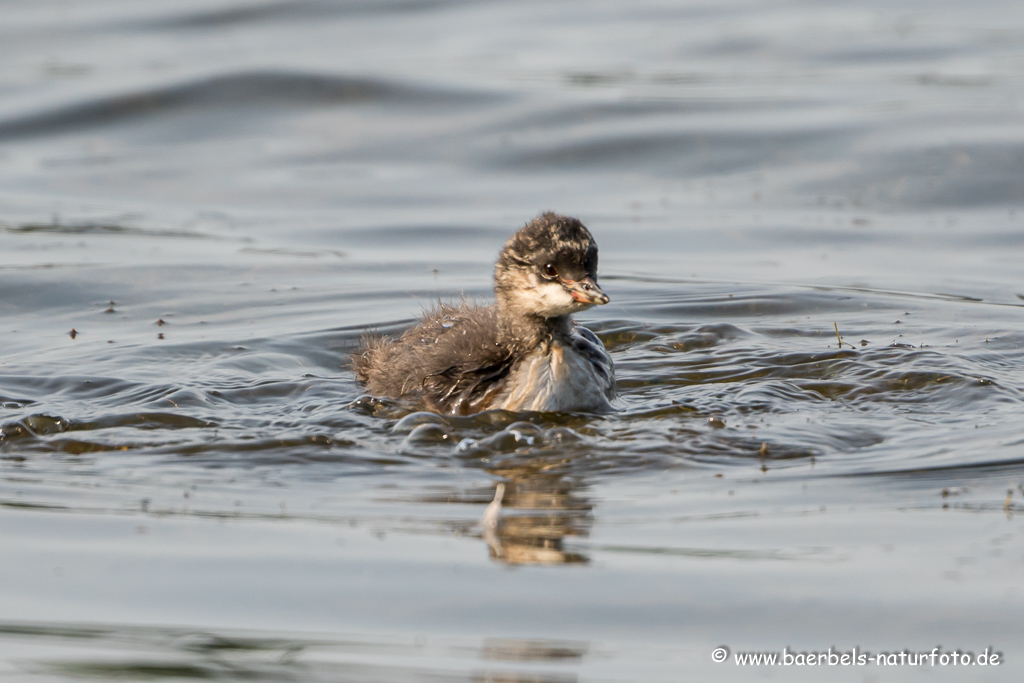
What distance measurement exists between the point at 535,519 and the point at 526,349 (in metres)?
1.81

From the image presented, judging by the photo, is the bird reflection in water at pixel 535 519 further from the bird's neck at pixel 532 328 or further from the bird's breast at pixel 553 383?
the bird's neck at pixel 532 328

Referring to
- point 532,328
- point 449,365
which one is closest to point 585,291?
point 532,328

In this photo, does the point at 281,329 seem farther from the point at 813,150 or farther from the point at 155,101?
the point at 155,101

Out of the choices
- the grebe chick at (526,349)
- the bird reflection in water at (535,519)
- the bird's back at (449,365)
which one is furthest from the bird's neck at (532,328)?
the bird reflection in water at (535,519)

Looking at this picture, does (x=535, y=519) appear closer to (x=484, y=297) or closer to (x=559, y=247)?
(x=559, y=247)

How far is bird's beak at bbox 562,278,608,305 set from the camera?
6.49 m

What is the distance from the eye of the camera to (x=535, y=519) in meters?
5.37

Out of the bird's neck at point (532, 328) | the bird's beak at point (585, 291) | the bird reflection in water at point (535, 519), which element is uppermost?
the bird's beak at point (585, 291)

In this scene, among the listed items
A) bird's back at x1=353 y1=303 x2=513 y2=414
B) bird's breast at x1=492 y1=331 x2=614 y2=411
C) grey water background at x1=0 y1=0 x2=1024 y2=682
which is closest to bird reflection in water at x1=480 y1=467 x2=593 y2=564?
grey water background at x1=0 y1=0 x2=1024 y2=682

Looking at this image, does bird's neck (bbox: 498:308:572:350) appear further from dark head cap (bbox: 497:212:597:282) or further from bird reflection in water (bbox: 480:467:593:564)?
bird reflection in water (bbox: 480:467:593:564)

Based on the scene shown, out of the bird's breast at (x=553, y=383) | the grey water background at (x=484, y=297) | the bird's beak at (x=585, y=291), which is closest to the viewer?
the grey water background at (x=484, y=297)

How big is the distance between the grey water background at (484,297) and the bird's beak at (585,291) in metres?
0.67

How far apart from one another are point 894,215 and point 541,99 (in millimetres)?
5149

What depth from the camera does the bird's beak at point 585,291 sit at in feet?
21.3
